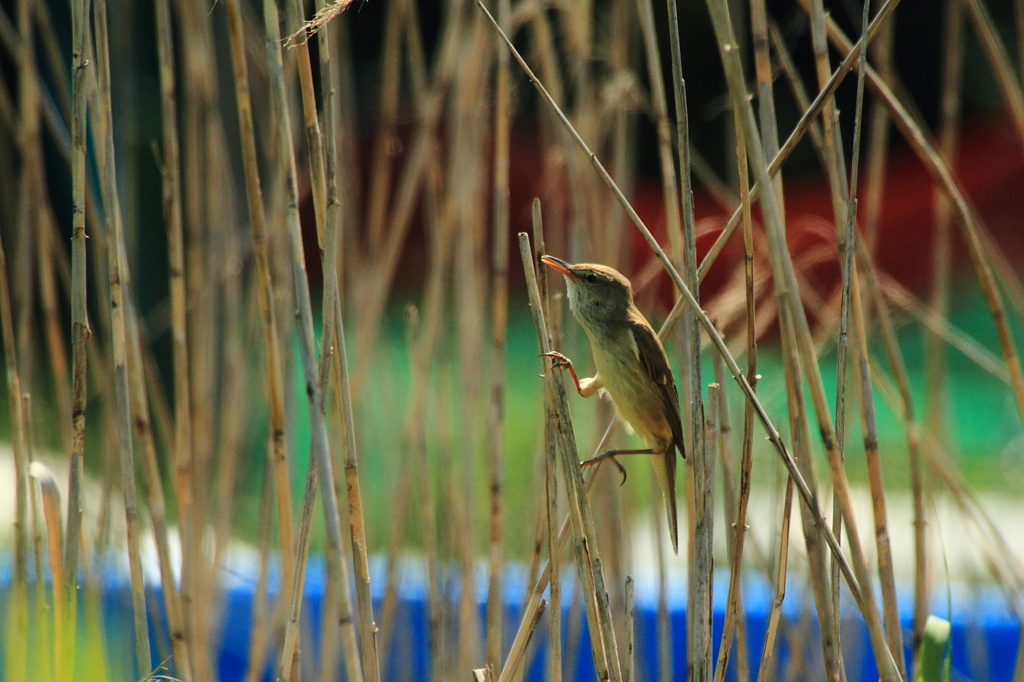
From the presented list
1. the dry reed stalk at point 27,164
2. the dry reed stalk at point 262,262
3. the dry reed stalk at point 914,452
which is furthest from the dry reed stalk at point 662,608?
the dry reed stalk at point 27,164

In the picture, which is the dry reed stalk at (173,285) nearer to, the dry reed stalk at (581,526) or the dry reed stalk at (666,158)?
the dry reed stalk at (581,526)

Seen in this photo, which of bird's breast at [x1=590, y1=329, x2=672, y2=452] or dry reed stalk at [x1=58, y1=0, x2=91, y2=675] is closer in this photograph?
dry reed stalk at [x1=58, y1=0, x2=91, y2=675]

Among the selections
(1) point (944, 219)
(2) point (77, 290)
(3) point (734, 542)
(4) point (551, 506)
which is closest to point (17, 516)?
(2) point (77, 290)

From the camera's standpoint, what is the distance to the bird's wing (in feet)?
6.50

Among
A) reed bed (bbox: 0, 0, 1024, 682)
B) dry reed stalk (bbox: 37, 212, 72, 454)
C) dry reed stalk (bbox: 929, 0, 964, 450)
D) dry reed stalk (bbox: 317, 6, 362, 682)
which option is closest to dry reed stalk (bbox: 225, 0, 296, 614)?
reed bed (bbox: 0, 0, 1024, 682)

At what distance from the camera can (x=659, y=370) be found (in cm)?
200

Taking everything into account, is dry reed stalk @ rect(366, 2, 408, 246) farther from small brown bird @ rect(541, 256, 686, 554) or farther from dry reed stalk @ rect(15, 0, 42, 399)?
dry reed stalk @ rect(15, 0, 42, 399)

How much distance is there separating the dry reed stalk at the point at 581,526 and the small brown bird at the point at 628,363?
0.62 metres

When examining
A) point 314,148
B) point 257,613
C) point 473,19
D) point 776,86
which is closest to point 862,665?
point 257,613

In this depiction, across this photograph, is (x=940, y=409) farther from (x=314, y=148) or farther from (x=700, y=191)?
(x=700, y=191)

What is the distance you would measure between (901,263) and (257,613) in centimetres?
596

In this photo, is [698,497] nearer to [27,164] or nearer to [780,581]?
[780,581]

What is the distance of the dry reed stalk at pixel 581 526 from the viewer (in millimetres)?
1295

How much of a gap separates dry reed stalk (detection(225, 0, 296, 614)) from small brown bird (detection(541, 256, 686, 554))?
0.70 meters
